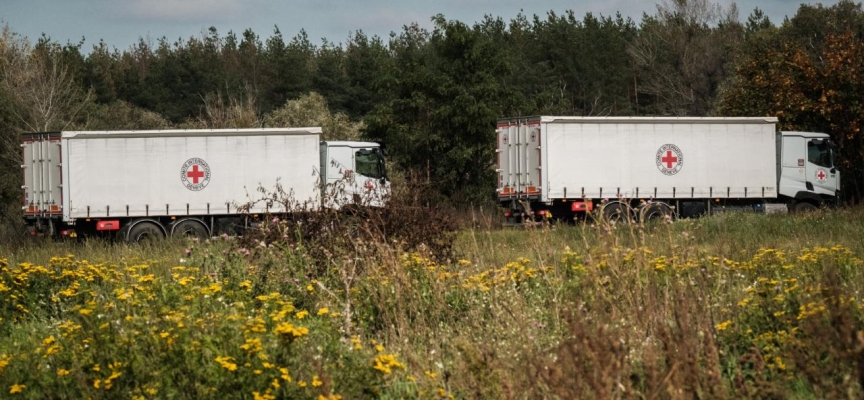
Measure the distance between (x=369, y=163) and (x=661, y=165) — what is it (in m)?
8.40

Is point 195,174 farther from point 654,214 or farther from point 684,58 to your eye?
point 684,58

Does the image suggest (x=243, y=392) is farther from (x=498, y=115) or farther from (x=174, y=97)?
(x=174, y=97)

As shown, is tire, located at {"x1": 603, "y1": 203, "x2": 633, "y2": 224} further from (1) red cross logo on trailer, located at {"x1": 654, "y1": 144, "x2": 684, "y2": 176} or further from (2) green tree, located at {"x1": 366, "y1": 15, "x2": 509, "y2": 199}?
(2) green tree, located at {"x1": 366, "y1": 15, "x2": 509, "y2": 199}

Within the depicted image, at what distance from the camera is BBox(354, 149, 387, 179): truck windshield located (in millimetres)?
28391

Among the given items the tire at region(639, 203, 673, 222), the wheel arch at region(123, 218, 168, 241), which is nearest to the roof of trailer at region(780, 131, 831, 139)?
the tire at region(639, 203, 673, 222)

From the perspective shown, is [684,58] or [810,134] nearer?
[810,134]

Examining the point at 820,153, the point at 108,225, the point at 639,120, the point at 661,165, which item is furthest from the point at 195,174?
the point at 820,153

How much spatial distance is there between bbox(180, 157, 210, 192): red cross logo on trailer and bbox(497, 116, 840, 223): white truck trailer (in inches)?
329

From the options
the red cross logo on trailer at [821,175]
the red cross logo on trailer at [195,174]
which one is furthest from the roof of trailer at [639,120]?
the red cross logo on trailer at [195,174]

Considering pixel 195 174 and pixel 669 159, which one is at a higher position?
pixel 669 159

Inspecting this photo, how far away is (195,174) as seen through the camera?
90.3 ft

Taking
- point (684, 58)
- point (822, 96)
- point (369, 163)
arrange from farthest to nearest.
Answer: point (684, 58) < point (822, 96) < point (369, 163)

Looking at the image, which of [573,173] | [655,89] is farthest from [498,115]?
[655,89]

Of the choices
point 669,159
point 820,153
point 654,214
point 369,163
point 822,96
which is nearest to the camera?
point 369,163
